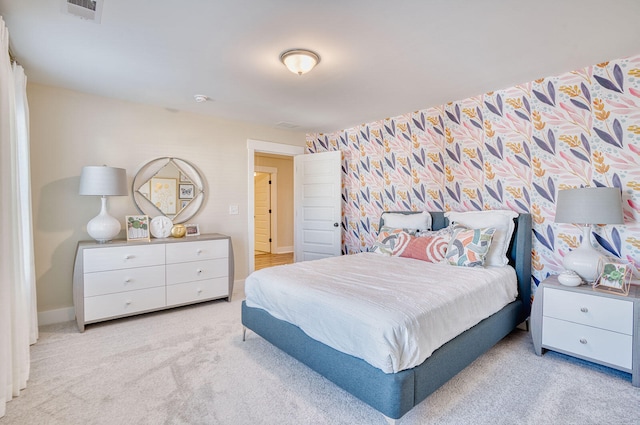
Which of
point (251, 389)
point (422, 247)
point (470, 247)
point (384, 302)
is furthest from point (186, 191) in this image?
point (470, 247)

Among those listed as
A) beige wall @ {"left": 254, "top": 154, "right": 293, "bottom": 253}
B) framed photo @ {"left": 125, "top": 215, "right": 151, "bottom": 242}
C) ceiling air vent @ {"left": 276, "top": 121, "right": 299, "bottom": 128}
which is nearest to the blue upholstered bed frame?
framed photo @ {"left": 125, "top": 215, "right": 151, "bottom": 242}

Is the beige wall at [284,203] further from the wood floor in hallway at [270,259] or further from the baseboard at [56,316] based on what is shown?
the baseboard at [56,316]

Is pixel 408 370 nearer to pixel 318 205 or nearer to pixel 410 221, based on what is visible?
pixel 410 221

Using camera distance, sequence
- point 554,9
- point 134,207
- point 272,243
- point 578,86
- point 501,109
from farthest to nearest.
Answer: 1. point 272,243
2. point 134,207
3. point 501,109
4. point 578,86
5. point 554,9

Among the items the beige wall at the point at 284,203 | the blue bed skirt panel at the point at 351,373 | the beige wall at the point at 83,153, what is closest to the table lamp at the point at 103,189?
the beige wall at the point at 83,153

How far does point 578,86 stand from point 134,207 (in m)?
4.63

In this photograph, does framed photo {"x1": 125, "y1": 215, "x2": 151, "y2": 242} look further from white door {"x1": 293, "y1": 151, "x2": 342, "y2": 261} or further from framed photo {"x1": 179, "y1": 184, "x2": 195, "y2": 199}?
white door {"x1": 293, "y1": 151, "x2": 342, "y2": 261}

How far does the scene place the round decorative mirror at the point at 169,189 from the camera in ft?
12.0

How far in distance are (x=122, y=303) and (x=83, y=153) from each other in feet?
5.37

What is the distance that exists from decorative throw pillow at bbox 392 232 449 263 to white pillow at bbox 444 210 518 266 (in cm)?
36

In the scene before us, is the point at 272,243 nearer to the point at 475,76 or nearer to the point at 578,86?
the point at 475,76

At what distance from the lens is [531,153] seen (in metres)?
3.00

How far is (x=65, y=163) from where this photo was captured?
319cm

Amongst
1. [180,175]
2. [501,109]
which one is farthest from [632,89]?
[180,175]
